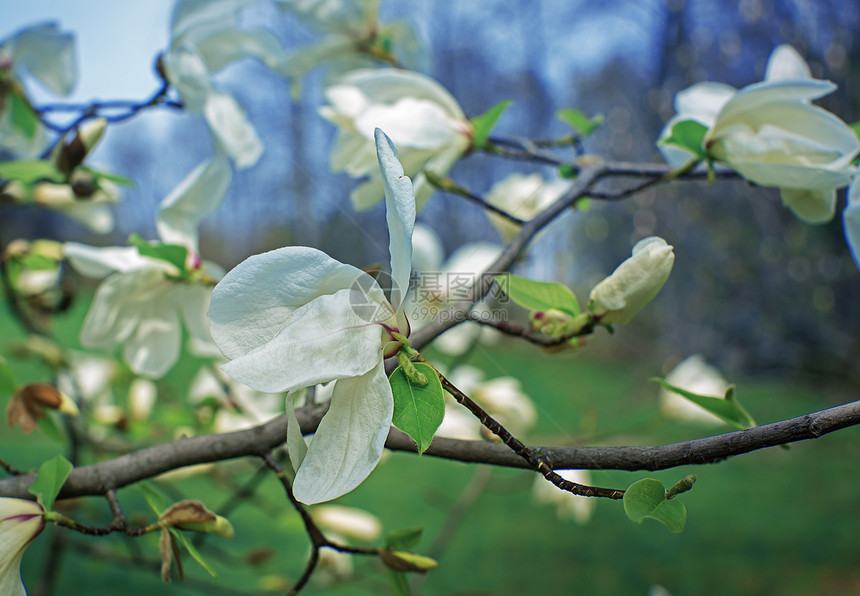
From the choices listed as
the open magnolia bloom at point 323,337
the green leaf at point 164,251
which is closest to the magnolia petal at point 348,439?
the open magnolia bloom at point 323,337

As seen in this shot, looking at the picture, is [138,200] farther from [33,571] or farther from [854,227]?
[854,227]

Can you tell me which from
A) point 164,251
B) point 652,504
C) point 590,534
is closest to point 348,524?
point 164,251

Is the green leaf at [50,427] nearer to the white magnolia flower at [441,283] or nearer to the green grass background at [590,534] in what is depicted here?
the white magnolia flower at [441,283]

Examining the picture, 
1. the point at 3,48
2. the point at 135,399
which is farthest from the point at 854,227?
the point at 135,399

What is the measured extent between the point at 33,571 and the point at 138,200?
4876 mm

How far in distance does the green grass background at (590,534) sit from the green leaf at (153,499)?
0.79 meters

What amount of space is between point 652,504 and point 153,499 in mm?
303

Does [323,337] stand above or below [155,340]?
above

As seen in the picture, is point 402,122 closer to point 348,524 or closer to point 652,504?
point 652,504

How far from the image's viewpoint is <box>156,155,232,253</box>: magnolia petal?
1.76 ft

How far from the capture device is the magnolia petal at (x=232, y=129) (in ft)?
1.86

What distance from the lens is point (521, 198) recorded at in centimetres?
73

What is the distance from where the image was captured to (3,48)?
0.70 m

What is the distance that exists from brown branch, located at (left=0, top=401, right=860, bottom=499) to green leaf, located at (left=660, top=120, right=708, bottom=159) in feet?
0.92
